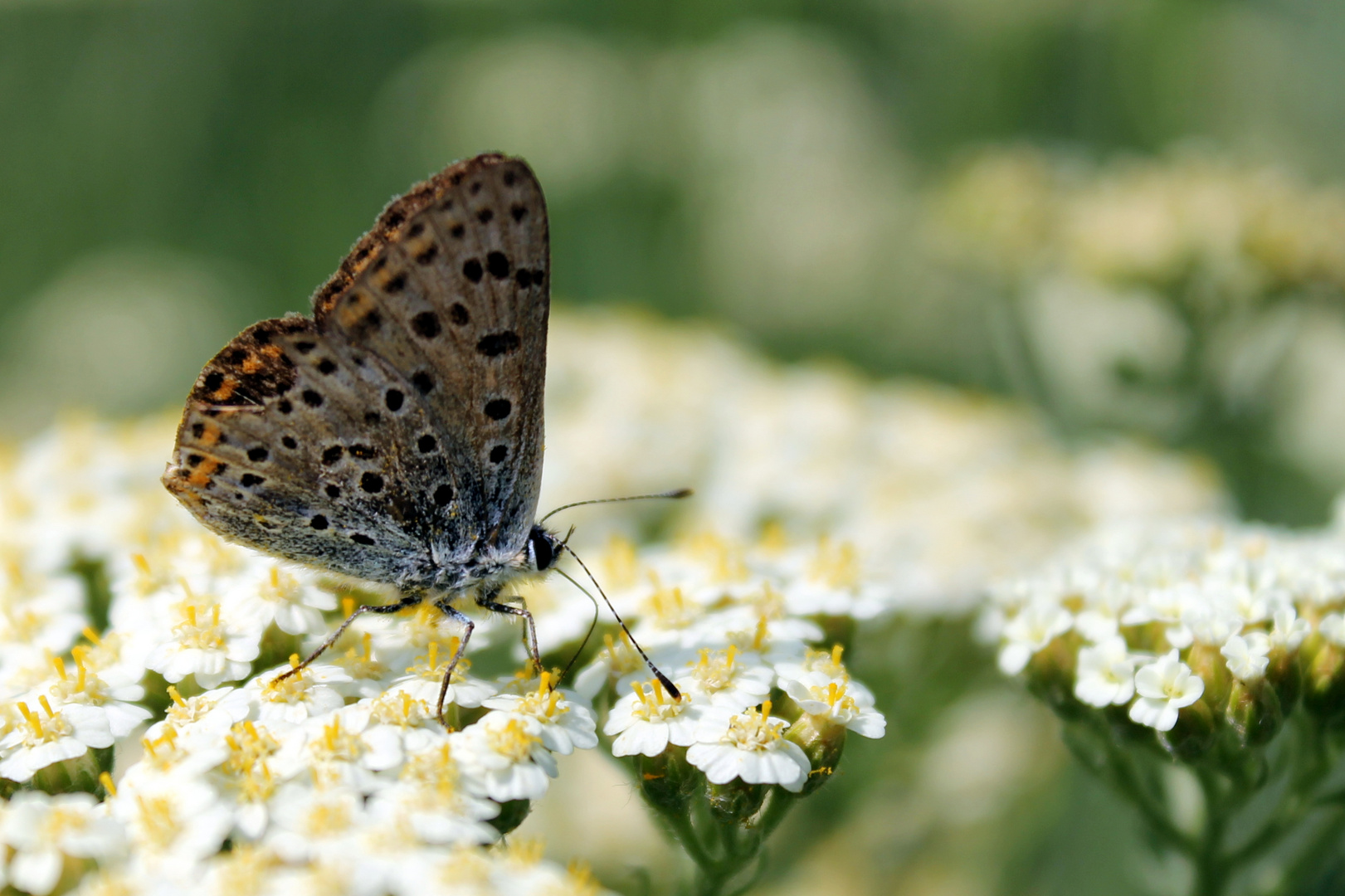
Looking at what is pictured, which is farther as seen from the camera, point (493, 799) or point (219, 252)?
point (219, 252)

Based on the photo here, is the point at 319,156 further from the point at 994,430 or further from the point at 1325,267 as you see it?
the point at 1325,267

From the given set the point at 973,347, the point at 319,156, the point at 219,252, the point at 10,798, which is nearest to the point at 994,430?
the point at 973,347

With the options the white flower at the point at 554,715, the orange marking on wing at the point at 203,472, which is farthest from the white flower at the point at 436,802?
the orange marking on wing at the point at 203,472

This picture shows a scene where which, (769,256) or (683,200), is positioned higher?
(683,200)

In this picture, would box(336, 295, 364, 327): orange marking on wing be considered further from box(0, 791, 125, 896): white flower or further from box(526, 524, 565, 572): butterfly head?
box(0, 791, 125, 896): white flower

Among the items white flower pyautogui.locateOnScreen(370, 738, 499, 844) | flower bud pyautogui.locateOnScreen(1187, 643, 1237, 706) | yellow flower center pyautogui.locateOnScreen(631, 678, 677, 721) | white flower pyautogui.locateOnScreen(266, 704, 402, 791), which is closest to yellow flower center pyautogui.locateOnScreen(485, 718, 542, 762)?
white flower pyautogui.locateOnScreen(370, 738, 499, 844)

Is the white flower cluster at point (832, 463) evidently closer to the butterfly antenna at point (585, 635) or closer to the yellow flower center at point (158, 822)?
the butterfly antenna at point (585, 635)
